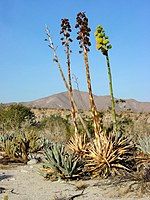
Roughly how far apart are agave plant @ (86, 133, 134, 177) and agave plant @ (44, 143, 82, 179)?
26 cm

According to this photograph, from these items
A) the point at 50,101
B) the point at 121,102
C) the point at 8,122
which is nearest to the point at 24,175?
the point at 121,102

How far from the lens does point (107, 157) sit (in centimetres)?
919

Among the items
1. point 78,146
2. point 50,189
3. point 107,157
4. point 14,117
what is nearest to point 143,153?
point 107,157

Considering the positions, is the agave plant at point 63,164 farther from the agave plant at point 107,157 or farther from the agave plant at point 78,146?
the agave plant at point 78,146

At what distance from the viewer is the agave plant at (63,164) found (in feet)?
30.4

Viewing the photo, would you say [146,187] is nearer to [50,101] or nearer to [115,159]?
[115,159]

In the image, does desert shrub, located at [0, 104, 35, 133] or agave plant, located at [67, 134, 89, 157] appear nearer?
agave plant, located at [67, 134, 89, 157]

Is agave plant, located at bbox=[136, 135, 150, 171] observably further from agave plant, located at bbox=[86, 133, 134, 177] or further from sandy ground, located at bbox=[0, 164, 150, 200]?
sandy ground, located at bbox=[0, 164, 150, 200]

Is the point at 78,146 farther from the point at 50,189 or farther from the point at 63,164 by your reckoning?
the point at 50,189

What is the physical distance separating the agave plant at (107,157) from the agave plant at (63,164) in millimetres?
261

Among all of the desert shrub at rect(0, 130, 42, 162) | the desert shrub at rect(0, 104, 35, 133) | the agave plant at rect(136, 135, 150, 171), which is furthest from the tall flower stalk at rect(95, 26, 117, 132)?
the desert shrub at rect(0, 104, 35, 133)

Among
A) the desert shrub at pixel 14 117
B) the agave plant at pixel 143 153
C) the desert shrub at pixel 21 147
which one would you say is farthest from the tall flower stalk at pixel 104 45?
the desert shrub at pixel 14 117

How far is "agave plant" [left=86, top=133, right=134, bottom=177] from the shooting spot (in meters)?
9.16

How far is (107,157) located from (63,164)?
0.96m
